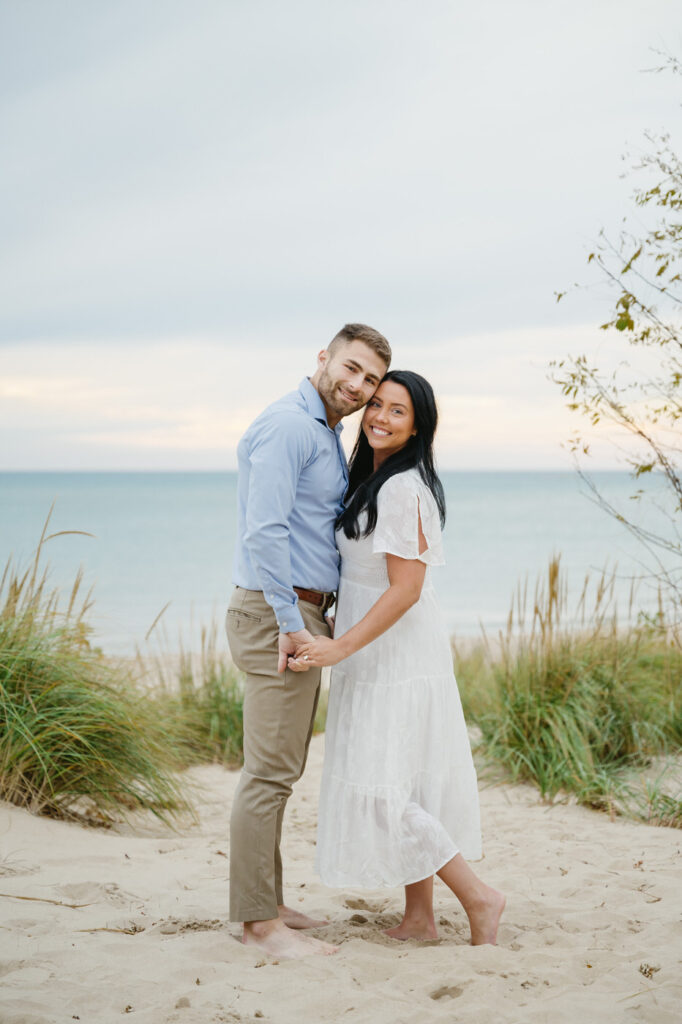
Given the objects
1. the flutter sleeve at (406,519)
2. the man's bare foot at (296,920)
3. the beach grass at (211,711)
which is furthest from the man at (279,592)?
the beach grass at (211,711)

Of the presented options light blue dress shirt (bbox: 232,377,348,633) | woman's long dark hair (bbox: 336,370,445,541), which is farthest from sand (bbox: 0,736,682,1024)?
woman's long dark hair (bbox: 336,370,445,541)

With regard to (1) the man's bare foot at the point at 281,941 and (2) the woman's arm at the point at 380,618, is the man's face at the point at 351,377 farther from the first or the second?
(1) the man's bare foot at the point at 281,941

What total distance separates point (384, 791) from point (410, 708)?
287 millimetres

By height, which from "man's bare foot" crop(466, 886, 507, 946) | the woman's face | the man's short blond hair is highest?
the man's short blond hair

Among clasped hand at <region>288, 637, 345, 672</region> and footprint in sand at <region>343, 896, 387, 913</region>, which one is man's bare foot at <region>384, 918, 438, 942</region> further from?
clasped hand at <region>288, 637, 345, 672</region>

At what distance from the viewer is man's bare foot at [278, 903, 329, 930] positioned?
327 cm

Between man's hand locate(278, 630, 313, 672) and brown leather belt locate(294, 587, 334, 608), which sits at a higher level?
brown leather belt locate(294, 587, 334, 608)

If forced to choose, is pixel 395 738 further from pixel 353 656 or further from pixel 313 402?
pixel 313 402

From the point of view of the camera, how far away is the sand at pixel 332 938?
2.49 meters

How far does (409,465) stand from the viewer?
3092mm

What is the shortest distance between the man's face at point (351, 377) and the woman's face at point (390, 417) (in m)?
0.05

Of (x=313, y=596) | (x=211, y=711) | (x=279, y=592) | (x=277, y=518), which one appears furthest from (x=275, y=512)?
(x=211, y=711)

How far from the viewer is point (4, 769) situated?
404cm

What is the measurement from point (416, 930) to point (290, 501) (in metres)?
1.62
